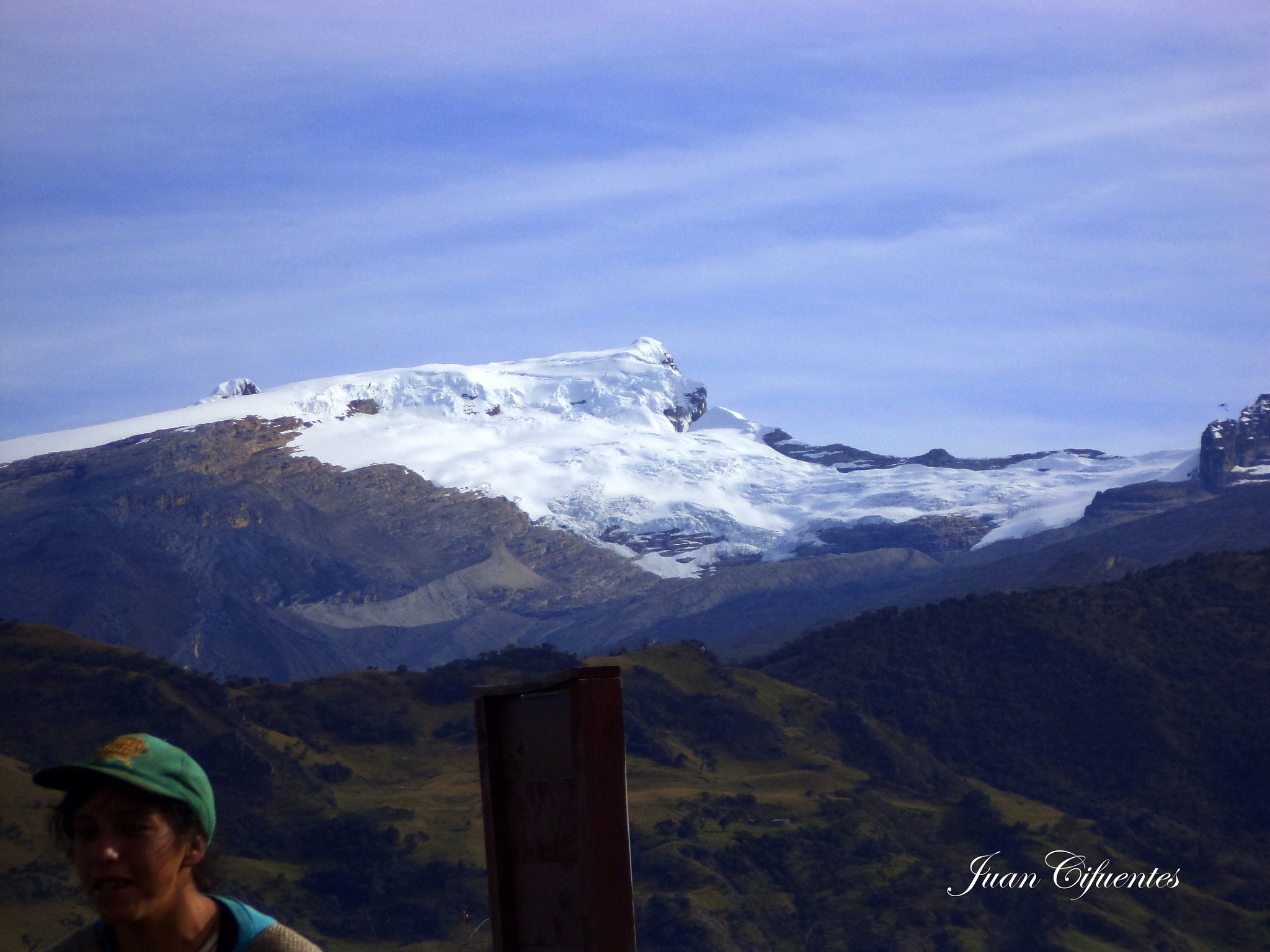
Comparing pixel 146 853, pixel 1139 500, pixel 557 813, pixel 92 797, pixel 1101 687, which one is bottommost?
pixel 1101 687

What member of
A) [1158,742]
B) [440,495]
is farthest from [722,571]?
[1158,742]

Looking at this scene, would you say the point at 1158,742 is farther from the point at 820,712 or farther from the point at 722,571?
the point at 722,571

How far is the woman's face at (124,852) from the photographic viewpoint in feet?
9.26

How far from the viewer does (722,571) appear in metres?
164

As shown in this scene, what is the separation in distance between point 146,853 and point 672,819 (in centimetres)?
4541

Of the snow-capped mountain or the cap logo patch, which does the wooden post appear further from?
the snow-capped mountain

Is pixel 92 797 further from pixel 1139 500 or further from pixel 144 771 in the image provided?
pixel 1139 500

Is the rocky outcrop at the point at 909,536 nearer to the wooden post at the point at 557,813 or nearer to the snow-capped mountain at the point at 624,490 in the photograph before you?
the snow-capped mountain at the point at 624,490

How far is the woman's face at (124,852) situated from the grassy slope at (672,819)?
3545 centimetres

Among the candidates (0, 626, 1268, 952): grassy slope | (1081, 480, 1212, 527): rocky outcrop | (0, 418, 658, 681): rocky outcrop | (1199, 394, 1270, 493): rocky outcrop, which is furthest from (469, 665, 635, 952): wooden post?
(1199, 394, 1270, 493): rocky outcrop

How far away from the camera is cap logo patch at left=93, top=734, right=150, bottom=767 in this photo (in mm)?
2783

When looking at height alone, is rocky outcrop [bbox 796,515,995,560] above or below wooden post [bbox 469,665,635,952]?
below

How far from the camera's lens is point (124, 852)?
2.84 meters

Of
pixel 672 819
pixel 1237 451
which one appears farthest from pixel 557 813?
pixel 1237 451
